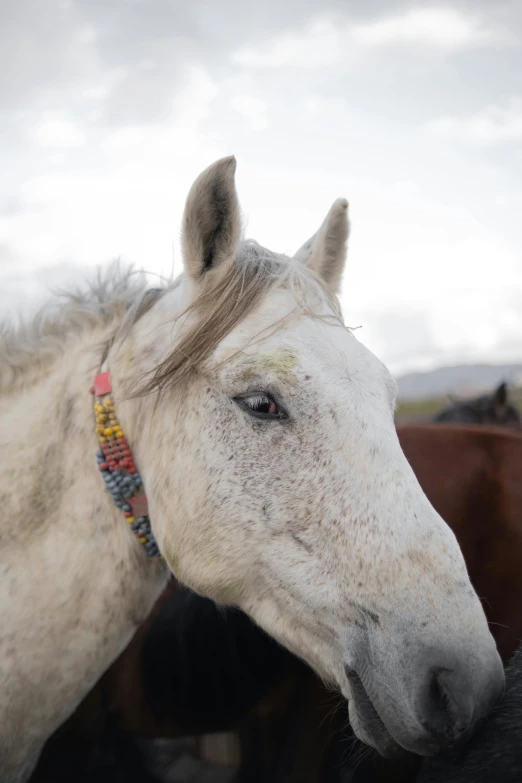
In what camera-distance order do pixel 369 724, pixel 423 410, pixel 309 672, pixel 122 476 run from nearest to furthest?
1. pixel 369 724
2. pixel 122 476
3. pixel 309 672
4. pixel 423 410

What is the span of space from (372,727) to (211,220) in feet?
5.80

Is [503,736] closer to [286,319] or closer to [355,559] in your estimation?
[355,559]

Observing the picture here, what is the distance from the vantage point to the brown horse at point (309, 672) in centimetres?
272

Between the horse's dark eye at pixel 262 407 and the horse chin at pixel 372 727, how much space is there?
85cm

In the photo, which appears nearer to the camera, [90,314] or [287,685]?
[90,314]

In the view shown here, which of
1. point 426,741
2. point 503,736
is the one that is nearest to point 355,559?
point 426,741

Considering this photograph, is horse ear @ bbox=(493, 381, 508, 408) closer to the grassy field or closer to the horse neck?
the grassy field

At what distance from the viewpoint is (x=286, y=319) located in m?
2.01

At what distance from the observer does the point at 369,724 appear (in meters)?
1.68

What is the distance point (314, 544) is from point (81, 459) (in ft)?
3.32

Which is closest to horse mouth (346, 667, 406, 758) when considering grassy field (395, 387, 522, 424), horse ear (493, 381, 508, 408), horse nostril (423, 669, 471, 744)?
horse nostril (423, 669, 471, 744)

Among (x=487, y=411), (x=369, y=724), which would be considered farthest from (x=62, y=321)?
(x=487, y=411)

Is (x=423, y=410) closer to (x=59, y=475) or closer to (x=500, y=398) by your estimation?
(x=500, y=398)

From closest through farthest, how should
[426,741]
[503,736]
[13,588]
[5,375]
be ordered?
[426,741]
[503,736]
[13,588]
[5,375]
